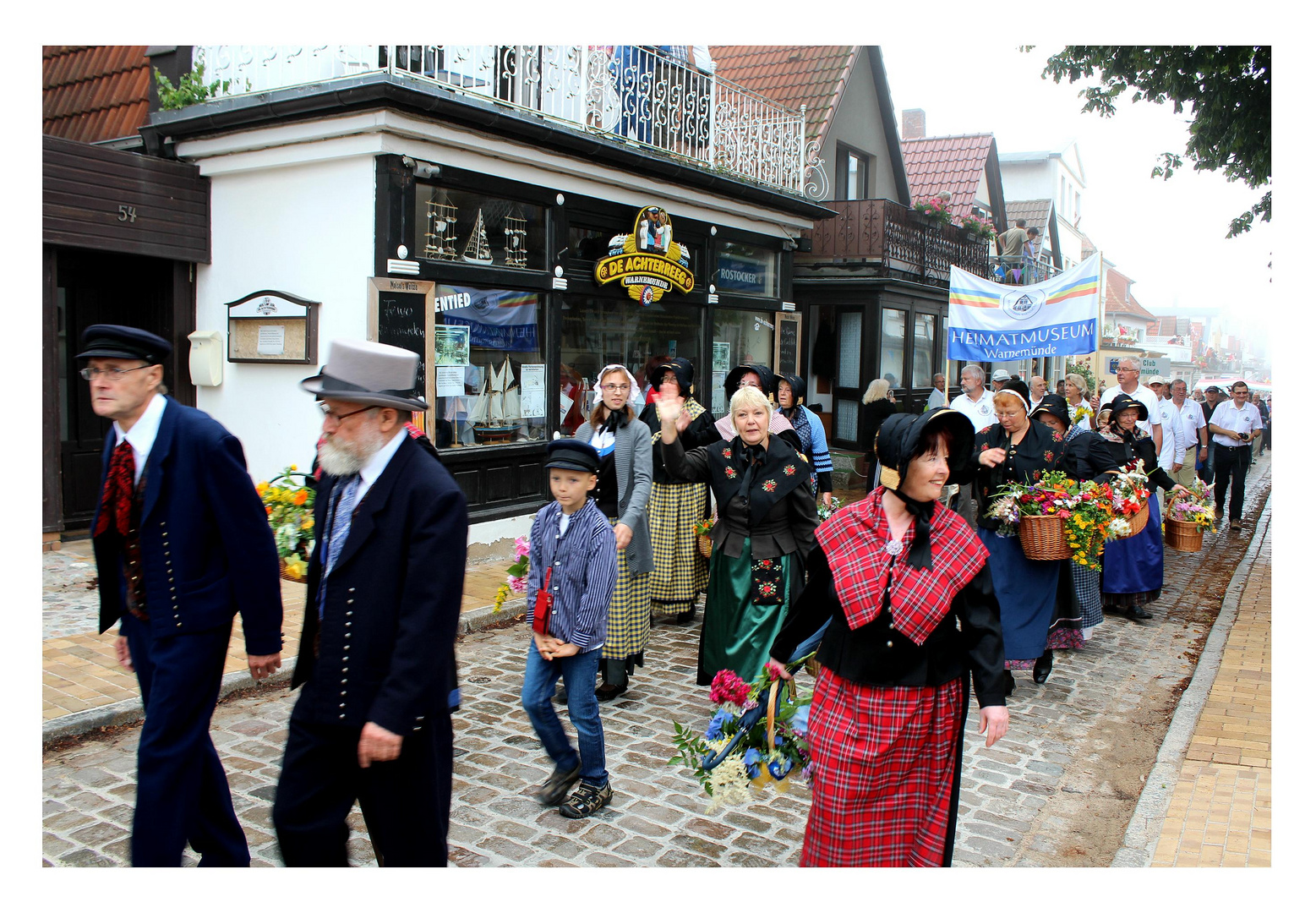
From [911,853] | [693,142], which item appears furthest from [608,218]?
[911,853]

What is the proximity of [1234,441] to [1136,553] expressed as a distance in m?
7.34


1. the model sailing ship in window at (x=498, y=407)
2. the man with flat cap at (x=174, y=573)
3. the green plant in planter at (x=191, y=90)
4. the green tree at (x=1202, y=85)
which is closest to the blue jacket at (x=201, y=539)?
the man with flat cap at (x=174, y=573)

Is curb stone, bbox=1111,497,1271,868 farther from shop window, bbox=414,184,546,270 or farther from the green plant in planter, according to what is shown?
the green plant in planter

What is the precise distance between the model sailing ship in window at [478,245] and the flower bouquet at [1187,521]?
283 inches

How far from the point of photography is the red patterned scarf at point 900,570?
3234 millimetres

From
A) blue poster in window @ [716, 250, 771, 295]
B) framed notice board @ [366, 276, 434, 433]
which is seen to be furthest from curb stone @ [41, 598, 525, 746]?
blue poster in window @ [716, 250, 771, 295]

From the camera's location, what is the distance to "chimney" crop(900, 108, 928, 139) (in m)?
32.0

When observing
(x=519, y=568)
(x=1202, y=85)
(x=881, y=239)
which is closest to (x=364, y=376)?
(x=519, y=568)

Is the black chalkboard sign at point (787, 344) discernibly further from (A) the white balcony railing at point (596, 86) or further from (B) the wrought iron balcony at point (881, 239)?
(B) the wrought iron balcony at point (881, 239)

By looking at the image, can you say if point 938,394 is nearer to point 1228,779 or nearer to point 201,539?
point 1228,779

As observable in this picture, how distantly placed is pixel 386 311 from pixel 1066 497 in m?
5.84

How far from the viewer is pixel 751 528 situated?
5832 millimetres

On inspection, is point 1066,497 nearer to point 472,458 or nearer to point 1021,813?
point 1021,813

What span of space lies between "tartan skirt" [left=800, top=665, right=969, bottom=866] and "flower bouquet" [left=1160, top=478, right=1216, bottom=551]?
7.15 m
